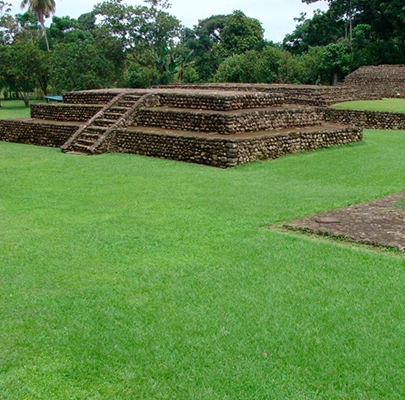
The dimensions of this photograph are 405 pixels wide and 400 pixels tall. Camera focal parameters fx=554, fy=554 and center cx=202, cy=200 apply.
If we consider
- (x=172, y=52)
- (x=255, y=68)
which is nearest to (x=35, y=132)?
(x=255, y=68)

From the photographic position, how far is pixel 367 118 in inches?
738

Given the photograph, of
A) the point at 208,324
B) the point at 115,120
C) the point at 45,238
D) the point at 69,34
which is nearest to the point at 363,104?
the point at 115,120

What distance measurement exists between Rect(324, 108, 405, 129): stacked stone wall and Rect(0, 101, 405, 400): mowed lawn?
10.5 meters

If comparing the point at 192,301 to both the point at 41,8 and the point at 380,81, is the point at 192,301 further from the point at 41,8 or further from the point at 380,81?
the point at 41,8

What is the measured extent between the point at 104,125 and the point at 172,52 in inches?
1175

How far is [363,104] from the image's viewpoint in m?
21.6

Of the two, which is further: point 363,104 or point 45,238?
point 363,104

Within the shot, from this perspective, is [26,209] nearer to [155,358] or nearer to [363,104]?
[155,358]

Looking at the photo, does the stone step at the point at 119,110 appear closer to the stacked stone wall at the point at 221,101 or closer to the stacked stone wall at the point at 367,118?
the stacked stone wall at the point at 221,101

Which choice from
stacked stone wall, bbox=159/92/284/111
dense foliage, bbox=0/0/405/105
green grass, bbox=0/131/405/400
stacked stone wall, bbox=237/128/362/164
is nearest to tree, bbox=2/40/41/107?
dense foliage, bbox=0/0/405/105

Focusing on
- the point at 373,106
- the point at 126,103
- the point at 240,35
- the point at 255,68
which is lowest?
the point at 373,106

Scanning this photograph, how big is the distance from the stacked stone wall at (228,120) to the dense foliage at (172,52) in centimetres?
1881

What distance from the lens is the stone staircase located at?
1362cm

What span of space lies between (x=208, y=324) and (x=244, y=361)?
560 millimetres
